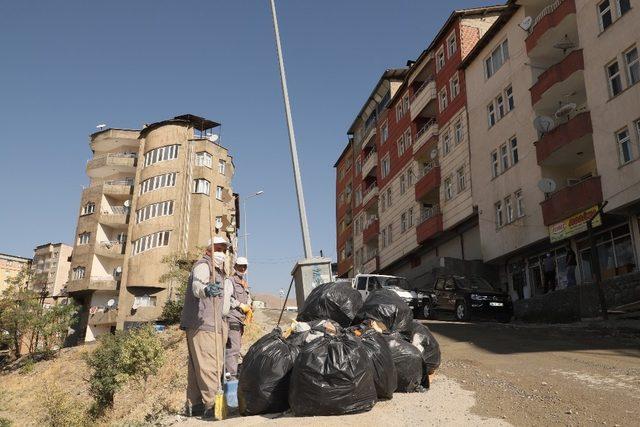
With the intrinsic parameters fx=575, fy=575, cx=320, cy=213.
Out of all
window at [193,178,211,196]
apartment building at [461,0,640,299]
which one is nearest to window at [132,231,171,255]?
window at [193,178,211,196]

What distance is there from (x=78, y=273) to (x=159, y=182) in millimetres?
9980

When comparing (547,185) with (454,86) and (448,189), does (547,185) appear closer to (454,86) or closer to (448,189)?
(448,189)

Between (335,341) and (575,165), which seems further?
(575,165)

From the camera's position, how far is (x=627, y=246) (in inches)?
760

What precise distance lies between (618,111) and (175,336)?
20.3 m

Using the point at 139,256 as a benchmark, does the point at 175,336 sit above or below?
below

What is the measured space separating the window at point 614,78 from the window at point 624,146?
141 centimetres

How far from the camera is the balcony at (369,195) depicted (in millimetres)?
44162

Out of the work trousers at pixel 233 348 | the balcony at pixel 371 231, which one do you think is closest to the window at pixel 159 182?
the balcony at pixel 371 231

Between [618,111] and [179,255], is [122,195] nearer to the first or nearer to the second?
[179,255]

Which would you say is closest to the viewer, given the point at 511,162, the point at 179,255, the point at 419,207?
the point at 511,162

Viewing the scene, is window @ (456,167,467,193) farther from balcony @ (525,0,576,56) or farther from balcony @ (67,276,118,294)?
balcony @ (67,276,118,294)

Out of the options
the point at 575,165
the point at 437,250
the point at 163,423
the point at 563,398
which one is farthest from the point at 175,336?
the point at 563,398

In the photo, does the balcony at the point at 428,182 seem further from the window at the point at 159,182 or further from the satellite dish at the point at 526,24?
the window at the point at 159,182
